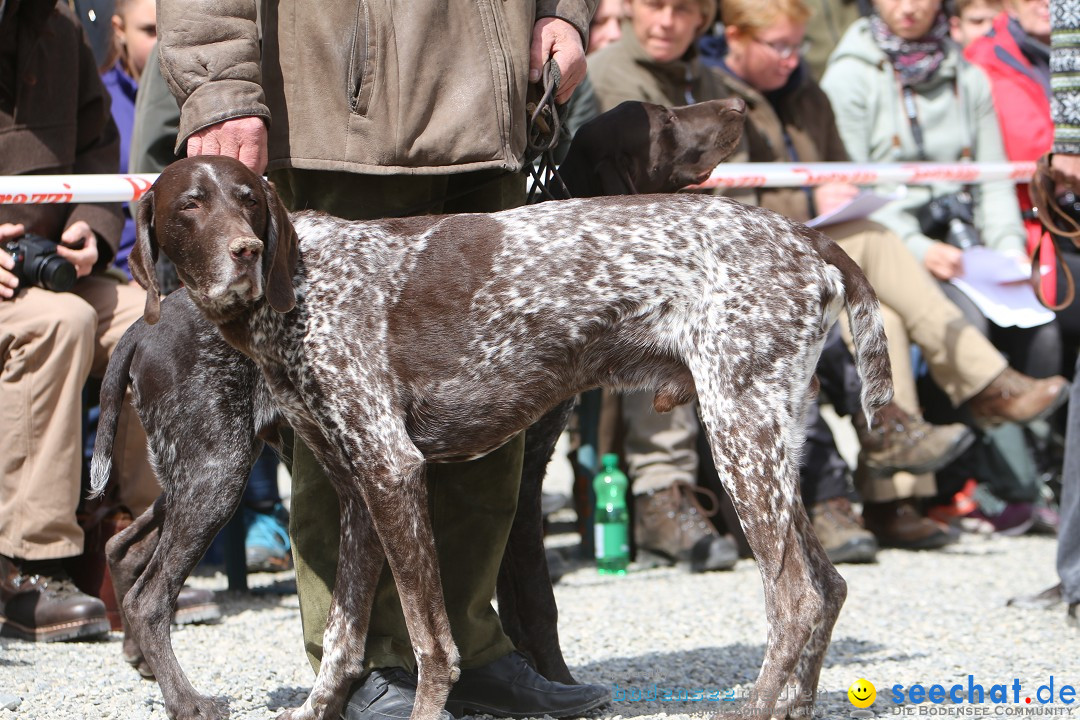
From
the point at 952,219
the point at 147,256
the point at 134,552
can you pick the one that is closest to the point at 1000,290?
the point at 952,219

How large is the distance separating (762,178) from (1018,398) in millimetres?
1659

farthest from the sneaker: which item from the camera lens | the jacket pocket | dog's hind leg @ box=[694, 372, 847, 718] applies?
dog's hind leg @ box=[694, 372, 847, 718]

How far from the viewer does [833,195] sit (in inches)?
253

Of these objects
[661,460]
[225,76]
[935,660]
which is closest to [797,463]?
[935,660]

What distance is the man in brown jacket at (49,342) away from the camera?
4582mm

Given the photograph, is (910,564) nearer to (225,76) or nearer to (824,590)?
(824,590)

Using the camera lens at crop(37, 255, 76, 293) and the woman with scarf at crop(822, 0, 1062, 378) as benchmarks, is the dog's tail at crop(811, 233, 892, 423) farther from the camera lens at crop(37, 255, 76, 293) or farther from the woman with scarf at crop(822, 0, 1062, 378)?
the woman with scarf at crop(822, 0, 1062, 378)

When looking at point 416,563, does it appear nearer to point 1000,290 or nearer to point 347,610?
point 347,610

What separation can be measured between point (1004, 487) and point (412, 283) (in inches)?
183

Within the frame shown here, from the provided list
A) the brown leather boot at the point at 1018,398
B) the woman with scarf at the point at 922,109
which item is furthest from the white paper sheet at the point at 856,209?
the brown leather boot at the point at 1018,398

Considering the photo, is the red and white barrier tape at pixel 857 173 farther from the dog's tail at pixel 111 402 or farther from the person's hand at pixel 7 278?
the person's hand at pixel 7 278

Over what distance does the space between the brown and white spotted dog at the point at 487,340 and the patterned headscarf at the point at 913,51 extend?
12.8 feet

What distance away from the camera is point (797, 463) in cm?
337

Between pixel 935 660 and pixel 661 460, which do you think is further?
pixel 661 460
